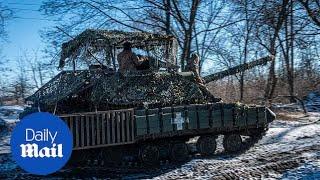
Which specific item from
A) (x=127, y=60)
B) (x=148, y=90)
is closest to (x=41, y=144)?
(x=148, y=90)

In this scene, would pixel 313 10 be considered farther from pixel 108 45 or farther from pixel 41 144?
pixel 41 144

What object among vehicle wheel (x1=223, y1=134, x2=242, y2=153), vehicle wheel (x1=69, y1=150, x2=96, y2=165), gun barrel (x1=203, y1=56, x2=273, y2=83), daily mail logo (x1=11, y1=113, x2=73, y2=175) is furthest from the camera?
gun barrel (x1=203, y1=56, x2=273, y2=83)

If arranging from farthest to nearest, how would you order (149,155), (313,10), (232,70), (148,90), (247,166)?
(313,10) → (232,70) → (148,90) → (149,155) → (247,166)

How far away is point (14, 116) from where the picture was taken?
22609 mm

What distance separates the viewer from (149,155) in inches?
476

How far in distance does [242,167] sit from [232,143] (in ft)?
7.51

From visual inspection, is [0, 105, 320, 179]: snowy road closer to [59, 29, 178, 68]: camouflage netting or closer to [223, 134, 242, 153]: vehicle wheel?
[223, 134, 242, 153]: vehicle wheel

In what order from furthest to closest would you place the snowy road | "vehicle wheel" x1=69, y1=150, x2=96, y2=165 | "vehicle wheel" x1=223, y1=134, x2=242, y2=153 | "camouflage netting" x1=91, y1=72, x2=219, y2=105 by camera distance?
"vehicle wheel" x1=223, y1=134, x2=242, y2=153
"camouflage netting" x1=91, y1=72, x2=219, y2=105
"vehicle wheel" x1=69, y1=150, x2=96, y2=165
the snowy road

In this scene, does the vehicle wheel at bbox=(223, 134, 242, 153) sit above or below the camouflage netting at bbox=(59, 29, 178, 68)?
below

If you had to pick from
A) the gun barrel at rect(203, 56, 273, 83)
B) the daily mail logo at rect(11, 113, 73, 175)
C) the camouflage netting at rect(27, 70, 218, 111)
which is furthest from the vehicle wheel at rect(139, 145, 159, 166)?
the daily mail logo at rect(11, 113, 73, 175)

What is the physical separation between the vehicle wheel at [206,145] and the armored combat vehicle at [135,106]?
0.09 feet

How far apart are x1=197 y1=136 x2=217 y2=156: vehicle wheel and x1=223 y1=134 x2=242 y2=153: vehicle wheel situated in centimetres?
51

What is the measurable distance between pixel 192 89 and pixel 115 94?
7.39ft

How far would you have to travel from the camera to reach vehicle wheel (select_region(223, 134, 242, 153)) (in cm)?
1345
